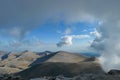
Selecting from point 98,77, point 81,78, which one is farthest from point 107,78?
point 81,78

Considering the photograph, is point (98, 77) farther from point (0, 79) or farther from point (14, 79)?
point (0, 79)

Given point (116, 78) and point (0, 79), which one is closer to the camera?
point (116, 78)

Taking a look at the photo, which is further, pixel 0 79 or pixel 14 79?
pixel 0 79

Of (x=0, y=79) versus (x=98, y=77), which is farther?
Answer: (x=0, y=79)

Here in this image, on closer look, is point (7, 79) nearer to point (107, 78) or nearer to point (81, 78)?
point (81, 78)

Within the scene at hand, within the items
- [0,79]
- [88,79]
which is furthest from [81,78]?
[0,79]

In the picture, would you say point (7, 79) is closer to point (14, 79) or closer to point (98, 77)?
point (14, 79)

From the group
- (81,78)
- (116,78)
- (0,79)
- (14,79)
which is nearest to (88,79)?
(81,78)
